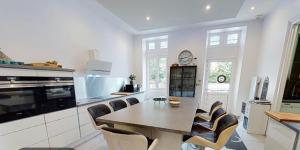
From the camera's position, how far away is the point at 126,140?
3.63 feet

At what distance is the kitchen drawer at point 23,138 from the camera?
147 cm

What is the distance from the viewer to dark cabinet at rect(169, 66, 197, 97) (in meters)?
4.31

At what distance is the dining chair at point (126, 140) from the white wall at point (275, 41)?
315cm

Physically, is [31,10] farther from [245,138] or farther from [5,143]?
[245,138]

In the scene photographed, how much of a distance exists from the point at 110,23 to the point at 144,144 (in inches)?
154

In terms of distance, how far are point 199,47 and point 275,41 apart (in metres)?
1.88

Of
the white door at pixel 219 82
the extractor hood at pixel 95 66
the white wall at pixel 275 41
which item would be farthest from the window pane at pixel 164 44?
the white wall at pixel 275 41

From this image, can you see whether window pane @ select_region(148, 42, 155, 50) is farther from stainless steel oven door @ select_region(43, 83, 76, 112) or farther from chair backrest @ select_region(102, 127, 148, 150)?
chair backrest @ select_region(102, 127, 148, 150)

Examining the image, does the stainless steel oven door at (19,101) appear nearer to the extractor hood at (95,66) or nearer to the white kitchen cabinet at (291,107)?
the extractor hood at (95,66)

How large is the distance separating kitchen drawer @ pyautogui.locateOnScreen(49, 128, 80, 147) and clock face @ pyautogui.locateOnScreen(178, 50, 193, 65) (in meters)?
3.73

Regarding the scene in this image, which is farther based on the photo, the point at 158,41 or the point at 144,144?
the point at 158,41

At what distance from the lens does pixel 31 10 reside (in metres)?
2.10

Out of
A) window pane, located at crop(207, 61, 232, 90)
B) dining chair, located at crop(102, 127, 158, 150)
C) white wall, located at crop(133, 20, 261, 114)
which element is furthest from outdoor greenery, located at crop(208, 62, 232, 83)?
dining chair, located at crop(102, 127, 158, 150)

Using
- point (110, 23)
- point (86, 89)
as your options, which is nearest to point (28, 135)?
point (86, 89)
